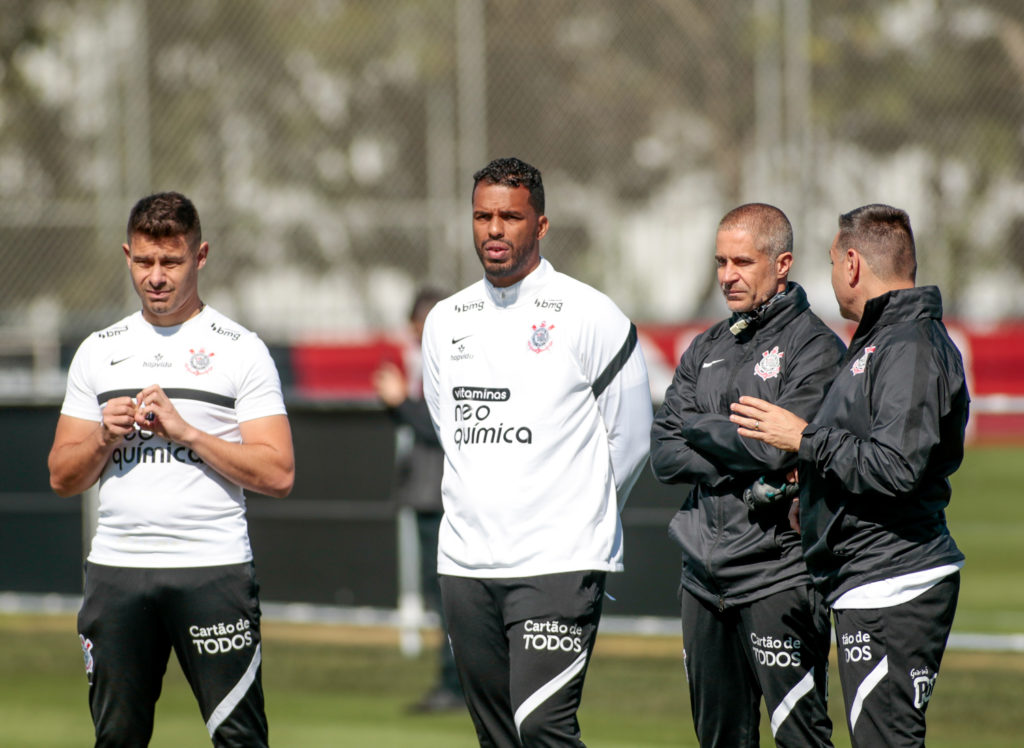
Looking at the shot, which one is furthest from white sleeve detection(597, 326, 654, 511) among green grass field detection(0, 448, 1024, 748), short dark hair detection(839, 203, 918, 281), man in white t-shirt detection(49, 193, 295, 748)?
green grass field detection(0, 448, 1024, 748)

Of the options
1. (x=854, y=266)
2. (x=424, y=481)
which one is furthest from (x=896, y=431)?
(x=424, y=481)

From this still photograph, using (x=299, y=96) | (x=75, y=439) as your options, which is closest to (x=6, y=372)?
(x=299, y=96)

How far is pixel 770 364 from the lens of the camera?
15.6ft

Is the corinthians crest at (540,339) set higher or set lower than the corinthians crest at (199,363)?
higher

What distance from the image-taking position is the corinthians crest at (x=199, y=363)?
15.6 feet

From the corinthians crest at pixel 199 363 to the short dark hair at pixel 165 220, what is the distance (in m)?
0.35

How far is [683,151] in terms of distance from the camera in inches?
704

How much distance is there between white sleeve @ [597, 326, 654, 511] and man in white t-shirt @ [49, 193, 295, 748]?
107 centimetres

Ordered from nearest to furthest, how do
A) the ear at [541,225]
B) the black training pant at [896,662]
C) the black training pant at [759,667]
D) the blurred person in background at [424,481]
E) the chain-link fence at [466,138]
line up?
the black training pant at [896,662] < the black training pant at [759,667] < the ear at [541,225] < the blurred person in background at [424,481] < the chain-link fence at [466,138]

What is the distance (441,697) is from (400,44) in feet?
40.9

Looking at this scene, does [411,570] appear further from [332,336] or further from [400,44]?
[400,44]

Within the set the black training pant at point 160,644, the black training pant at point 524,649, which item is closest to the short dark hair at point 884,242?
the black training pant at point 524,649

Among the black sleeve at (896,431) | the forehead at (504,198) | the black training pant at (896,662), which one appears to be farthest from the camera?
the forehead at (504,198)

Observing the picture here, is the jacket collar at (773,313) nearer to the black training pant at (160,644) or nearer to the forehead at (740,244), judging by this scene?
the forehead at (740,244)
